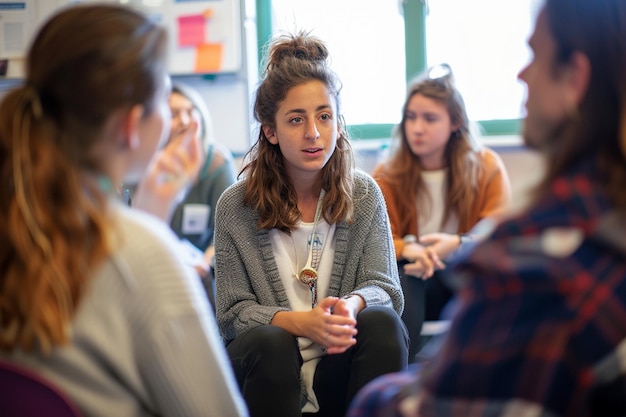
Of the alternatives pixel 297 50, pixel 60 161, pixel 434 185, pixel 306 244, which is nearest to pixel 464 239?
pixel 434 185

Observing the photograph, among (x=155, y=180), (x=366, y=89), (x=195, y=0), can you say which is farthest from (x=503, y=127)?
(x=155, y=180)

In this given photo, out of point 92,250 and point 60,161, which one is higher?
point 60,161

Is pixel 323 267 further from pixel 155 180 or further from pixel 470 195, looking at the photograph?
pixel 470 195

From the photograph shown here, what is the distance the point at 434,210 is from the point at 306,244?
1.01 meters

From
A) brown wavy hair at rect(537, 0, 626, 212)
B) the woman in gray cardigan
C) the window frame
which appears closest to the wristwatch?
the woman in gray cardigan

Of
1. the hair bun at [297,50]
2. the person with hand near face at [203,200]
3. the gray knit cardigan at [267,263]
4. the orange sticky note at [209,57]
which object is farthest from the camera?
the orange sticky note at [209,57]

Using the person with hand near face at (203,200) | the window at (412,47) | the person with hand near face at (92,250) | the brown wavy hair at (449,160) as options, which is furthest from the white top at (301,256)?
the window at (412,47)

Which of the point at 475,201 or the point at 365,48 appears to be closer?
the point at 475,201

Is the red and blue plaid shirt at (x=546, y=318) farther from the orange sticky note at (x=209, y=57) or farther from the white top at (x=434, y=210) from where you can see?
the orange sticky note at (x=209, y=57)

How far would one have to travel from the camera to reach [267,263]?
2.02 m

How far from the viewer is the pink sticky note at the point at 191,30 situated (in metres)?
4.02

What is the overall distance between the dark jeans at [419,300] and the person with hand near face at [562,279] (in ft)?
5.53

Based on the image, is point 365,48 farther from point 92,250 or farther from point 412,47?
point 92,250

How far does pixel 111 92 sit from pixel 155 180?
76 centimetres
